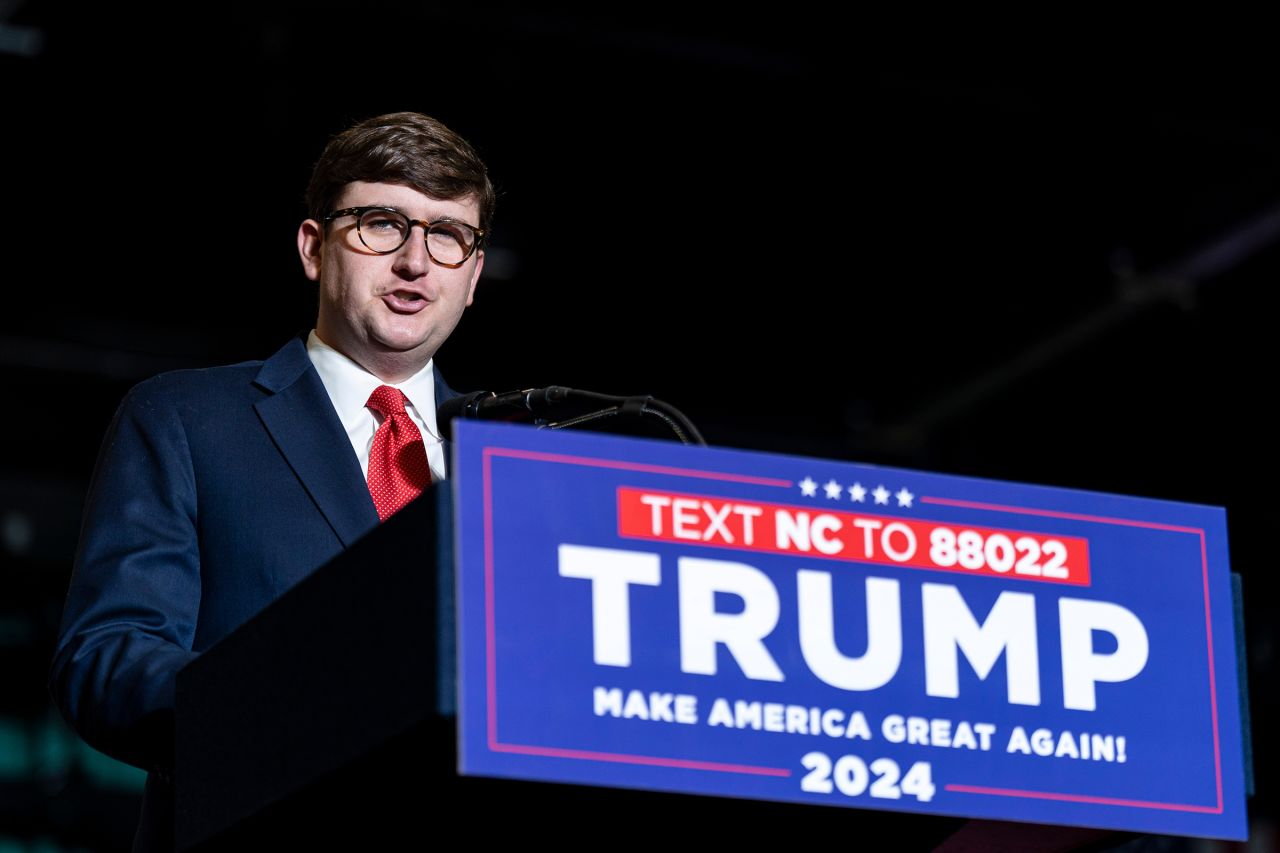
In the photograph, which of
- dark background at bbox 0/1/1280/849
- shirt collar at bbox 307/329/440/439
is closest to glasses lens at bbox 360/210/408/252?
shirt collar at bbox 307/329/440/439

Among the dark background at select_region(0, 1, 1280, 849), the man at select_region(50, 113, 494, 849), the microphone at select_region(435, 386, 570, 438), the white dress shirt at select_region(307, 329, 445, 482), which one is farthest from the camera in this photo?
the dark background at select_region(0, 1, 1280, 849)

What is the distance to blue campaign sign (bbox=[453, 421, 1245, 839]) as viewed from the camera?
4.12 ft

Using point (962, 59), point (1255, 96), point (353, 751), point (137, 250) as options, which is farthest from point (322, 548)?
point (137, 250)

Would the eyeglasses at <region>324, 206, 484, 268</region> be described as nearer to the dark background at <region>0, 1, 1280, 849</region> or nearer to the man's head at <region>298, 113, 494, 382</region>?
the man's head at <region>298, 113, 494, 382</region>

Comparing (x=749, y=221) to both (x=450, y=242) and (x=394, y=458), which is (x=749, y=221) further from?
(x=394, y=458)

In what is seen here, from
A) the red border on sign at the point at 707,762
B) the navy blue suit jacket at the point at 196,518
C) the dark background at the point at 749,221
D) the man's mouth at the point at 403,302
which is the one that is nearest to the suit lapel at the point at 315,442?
the navy blue suit jacket at the point at 196,518

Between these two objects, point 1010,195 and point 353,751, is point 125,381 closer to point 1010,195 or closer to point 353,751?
point 1010,195

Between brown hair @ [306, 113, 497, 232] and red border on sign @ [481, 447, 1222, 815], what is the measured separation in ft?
2.46

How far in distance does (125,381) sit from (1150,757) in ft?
22.1

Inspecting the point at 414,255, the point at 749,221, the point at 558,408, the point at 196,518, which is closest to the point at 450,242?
the point at 414,255

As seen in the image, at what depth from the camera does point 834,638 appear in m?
1.33

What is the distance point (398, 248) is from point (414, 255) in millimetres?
21

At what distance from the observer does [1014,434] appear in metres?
7.57

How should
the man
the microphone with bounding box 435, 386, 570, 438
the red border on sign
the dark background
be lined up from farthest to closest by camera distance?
1. the dark background
2. the microphone with bounding box 435, 386, 570, 438
3. the man
4. the red border on sign
